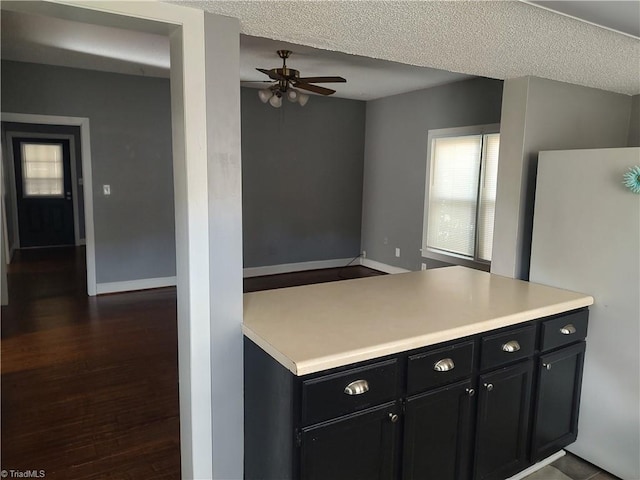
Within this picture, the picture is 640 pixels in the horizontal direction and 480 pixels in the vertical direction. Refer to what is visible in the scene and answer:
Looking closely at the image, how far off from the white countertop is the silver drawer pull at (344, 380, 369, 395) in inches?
3.7

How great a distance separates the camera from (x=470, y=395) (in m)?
1.87

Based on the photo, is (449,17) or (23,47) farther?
(23,47)

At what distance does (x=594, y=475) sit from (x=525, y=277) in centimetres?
107

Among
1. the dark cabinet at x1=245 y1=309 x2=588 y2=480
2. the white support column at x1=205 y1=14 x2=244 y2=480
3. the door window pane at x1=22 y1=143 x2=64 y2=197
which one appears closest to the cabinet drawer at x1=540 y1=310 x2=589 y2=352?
the dark cabinet at x1=245 y1=309 x2=588 y2=480

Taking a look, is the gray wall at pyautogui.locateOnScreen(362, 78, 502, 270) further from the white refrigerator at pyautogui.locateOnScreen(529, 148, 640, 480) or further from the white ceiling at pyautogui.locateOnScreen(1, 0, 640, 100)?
the white refrigerator at pyautogui.locateOnScreen(529, 148, 640, 480)

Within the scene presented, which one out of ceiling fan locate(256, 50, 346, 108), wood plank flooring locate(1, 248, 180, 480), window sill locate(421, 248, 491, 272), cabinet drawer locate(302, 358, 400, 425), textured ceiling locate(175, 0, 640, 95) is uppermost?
ceiling fan locate(256, 50, 346, 108)

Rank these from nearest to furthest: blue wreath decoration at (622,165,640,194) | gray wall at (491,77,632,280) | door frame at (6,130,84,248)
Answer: blue wreath decoration at (622,165,640,194), gray wall at (491,77,632,280), door frame at (6,130,84,248)

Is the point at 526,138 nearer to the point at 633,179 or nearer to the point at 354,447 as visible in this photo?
the point at 633,179

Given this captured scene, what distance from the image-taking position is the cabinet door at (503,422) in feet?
6.36

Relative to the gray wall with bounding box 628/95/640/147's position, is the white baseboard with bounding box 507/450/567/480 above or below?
below

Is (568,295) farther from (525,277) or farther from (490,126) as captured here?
(490,126)

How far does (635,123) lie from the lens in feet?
9.84

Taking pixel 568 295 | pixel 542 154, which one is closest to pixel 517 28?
pixel 542 154

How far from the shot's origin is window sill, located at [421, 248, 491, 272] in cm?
487
